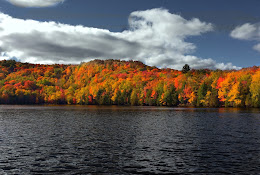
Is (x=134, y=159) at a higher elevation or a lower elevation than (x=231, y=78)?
lower

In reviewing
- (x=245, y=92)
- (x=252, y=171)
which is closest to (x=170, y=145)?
(x=252, y=171)

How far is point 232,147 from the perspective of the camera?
33.7 metres

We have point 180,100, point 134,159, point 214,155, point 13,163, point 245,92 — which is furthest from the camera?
point 180,100

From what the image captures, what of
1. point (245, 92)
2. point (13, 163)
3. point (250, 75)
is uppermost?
point (250, 75)

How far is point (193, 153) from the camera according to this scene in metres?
30.4

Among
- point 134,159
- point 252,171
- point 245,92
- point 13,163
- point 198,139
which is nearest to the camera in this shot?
point 252,171

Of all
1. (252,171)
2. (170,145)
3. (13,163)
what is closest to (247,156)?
(252,171)

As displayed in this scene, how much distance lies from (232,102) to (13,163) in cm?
15341

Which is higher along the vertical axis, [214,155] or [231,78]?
[231,78]

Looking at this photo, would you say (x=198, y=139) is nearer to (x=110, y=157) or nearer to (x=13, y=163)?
(x=110, y=157)

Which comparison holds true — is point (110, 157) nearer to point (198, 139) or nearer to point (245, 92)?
point (198, 139)

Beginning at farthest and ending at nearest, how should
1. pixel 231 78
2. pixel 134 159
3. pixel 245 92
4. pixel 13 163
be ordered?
→ 1. pixel 231 78
2. pixel 245 92
3. pixel 134 159
4. pixel 13 163

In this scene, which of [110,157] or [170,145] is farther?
[170,145]

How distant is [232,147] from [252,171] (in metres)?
10.8
